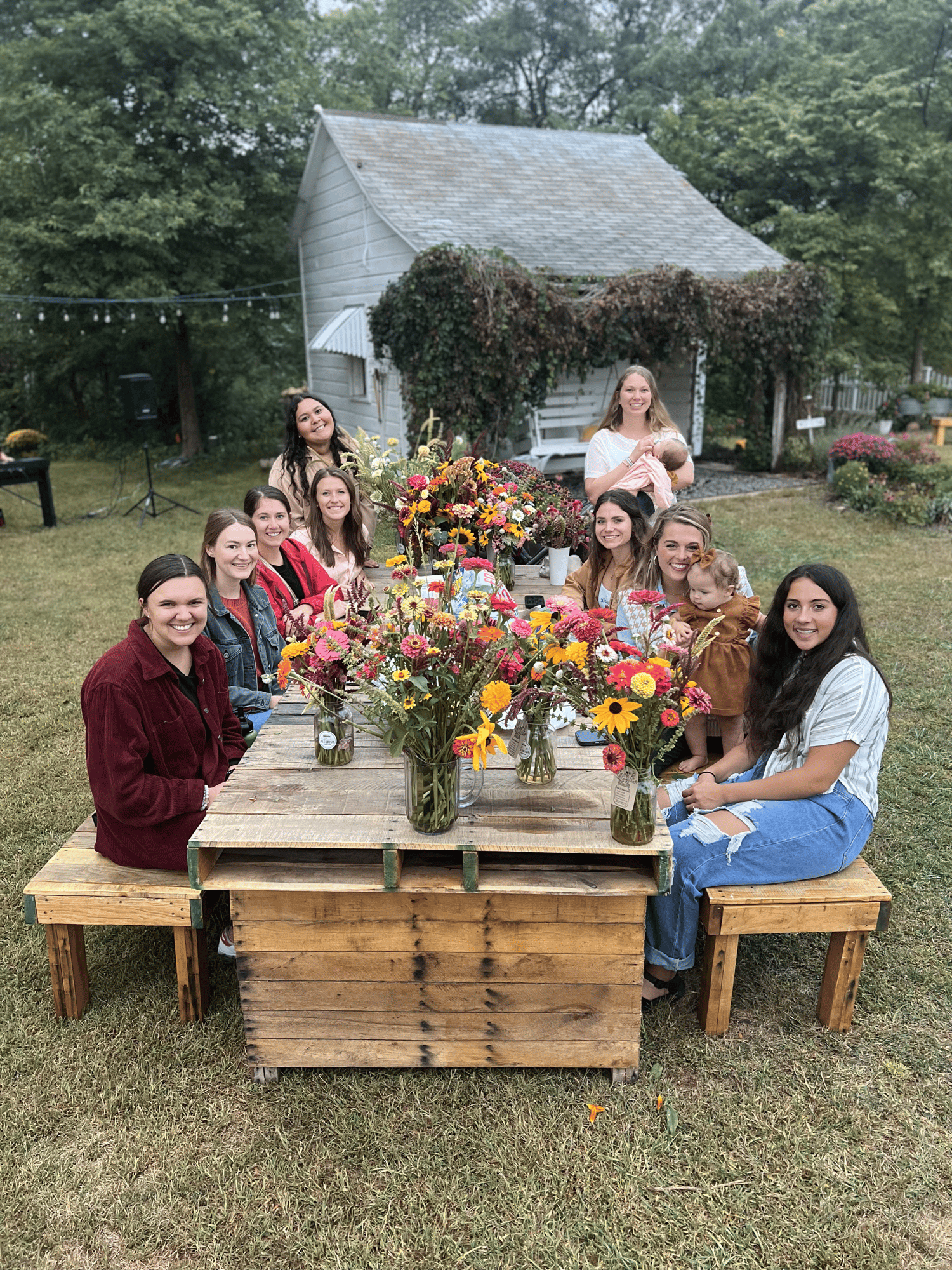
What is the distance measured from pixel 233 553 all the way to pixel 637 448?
2640 mm

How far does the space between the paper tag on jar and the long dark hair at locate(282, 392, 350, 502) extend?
384cm

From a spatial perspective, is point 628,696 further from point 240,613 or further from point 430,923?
Result: point 240,613

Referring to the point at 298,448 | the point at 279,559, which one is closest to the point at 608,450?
the point at 298,448

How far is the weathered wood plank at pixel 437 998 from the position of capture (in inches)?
107

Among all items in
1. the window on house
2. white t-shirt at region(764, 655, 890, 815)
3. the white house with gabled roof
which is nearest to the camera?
white t-shirt at region(764, 655, 890, 815)

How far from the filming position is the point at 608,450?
5539 mm

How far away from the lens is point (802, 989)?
3.25m

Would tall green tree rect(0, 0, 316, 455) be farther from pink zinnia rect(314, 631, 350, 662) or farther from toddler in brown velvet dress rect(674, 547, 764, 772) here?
pink zinnia rect(314, 631, 350, 662)

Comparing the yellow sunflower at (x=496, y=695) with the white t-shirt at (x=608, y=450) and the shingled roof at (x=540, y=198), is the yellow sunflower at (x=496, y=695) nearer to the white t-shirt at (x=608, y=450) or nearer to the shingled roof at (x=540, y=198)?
the white t-shirt at (x=608, y=450)

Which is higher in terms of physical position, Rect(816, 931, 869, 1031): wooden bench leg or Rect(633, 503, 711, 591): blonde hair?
Rect(633, 503, 711, 591): blonde hair

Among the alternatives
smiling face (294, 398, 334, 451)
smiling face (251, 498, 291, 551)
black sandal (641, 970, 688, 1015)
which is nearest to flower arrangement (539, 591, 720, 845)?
black sandal (641, 970, 688, 1015)

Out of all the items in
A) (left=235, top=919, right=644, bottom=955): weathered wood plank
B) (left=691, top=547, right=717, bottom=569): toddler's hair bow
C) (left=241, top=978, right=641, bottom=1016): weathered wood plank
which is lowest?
(left=241, top=978, right=641, bottom=1016): weathered wood plank

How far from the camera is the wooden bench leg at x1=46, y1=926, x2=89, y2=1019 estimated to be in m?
3.04

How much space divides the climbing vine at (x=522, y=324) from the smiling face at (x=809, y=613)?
26.9ft
